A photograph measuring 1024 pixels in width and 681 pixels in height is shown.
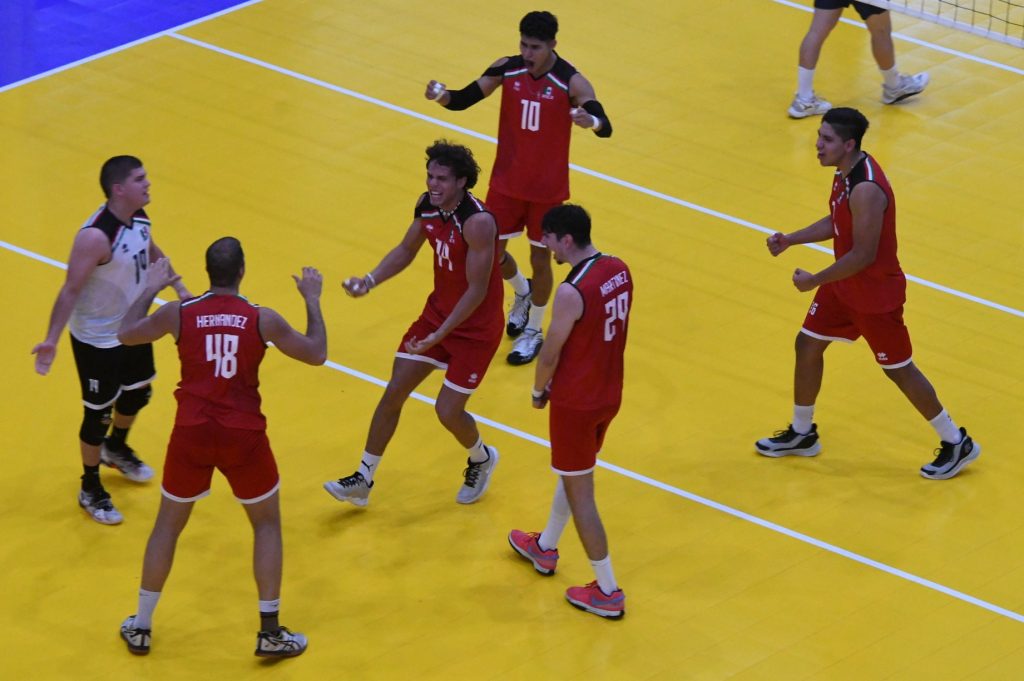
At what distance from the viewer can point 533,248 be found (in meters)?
11.9

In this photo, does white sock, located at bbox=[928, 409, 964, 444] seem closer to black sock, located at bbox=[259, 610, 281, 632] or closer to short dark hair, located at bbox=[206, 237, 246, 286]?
black sock, located at bbox=[259, 610, 281, 632]

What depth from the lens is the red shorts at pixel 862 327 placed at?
10508mm

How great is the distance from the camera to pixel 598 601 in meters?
9.47

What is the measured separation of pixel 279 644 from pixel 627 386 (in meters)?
3.53

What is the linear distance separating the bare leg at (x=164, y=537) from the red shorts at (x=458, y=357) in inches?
72.6

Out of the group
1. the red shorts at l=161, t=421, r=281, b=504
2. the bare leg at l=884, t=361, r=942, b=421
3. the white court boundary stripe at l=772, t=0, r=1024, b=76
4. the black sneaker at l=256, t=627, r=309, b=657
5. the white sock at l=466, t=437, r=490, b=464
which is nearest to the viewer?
the red shorts at l=161, t=421, r=281, b=504

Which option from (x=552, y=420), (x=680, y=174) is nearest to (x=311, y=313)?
(x=552, y=420)

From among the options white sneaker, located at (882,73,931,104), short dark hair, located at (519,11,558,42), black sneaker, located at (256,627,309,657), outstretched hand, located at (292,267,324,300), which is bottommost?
black sneaker, located at (256,627,309,657)

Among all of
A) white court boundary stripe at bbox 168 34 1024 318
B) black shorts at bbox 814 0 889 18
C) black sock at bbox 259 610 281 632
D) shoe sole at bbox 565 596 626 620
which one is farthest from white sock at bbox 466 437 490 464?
black shorts at bbox 814 0 889 18

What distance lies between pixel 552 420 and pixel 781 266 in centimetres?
445

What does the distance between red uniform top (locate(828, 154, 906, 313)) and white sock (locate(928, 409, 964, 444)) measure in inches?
31.5

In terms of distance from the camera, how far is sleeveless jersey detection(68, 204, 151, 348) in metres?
9.55

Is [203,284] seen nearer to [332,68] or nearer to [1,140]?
[1,140]

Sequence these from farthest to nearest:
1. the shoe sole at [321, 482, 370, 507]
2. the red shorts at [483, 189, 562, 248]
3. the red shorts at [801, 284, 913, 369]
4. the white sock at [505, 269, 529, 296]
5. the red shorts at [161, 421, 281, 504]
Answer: the white sock at [505, 269, 529, 296], the red shorts at [483, 189, 562, 248], the red shorts at [801, 284, 913, 369], the shoe sole at [321, 482, 370, 507], the red shorts at [161, 421, 281, 504]
